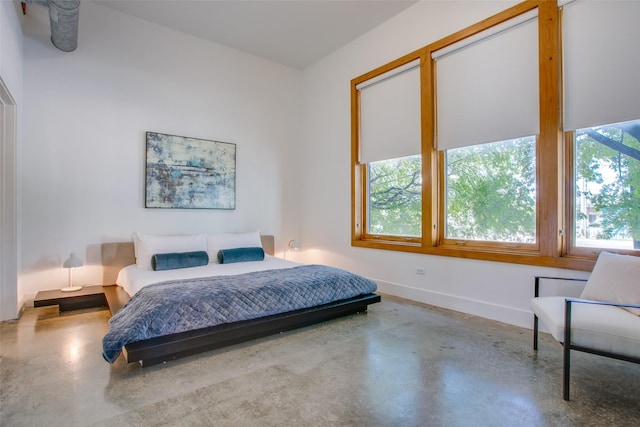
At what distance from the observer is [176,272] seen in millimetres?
3570

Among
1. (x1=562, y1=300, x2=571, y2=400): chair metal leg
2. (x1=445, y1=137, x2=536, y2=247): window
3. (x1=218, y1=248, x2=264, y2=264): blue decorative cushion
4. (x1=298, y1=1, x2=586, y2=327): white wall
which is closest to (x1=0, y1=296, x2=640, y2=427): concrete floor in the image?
(x1=562, y1=300, x2=571, y2=400): chair metal leg

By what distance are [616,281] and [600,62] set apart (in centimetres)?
179

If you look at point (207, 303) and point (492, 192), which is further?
point (492, 192)

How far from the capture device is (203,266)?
3.96 m

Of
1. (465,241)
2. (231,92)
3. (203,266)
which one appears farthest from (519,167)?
(231,92)

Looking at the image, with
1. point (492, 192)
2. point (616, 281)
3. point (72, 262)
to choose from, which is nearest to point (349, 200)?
point (492, 192)

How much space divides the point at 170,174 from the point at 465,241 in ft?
12.7

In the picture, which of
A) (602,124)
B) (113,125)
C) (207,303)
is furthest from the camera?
(113,125)

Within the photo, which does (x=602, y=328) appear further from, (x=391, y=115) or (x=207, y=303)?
(x=391, y=115)

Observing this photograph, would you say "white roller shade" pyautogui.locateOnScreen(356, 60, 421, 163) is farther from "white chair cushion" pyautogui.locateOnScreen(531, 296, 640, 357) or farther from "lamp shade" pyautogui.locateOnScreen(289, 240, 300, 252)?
"white chair cushion" pyautogui.locateOnScreen(531, 296, 640, 357)

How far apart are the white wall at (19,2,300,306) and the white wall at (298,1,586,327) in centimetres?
87

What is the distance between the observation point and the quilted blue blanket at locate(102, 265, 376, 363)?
223cm

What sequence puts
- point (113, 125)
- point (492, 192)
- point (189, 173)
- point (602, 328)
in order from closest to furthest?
point (602, 328), point (492, 192), point (113, 125), point (189, 173)

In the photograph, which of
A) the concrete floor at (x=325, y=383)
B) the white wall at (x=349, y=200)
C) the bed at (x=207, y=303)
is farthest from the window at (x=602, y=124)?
the bed at (x=207, y=303)
